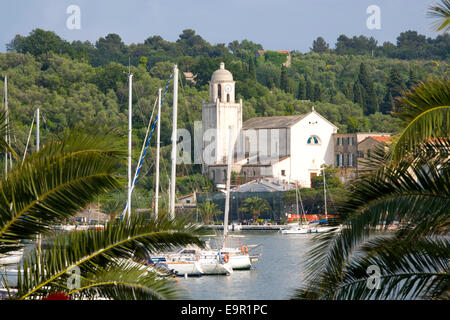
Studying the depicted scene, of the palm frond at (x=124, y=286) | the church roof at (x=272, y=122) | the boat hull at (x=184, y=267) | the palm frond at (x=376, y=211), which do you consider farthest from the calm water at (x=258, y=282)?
the church roof at (x=272, y=122)

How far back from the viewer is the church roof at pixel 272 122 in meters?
107

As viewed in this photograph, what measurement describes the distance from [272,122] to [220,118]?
601 centimetres

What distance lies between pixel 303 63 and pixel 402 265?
177 meters

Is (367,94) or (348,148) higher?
(367,94)

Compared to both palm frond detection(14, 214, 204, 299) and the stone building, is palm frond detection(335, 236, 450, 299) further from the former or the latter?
the stone building

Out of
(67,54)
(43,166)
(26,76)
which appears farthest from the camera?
(67,54)

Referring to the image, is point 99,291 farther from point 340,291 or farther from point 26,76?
point 26,76

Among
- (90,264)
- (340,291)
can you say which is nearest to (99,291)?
Result: (90,264)

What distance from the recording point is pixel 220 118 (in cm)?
11100

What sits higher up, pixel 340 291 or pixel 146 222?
pixel 146 222

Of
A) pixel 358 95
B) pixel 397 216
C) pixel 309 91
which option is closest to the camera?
pixel 397 216

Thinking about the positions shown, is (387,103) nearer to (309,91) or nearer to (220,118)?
(309,91)

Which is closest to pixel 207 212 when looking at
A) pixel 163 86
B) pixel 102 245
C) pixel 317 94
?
pixel 102 245

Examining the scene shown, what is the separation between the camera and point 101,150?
7.98 metres
